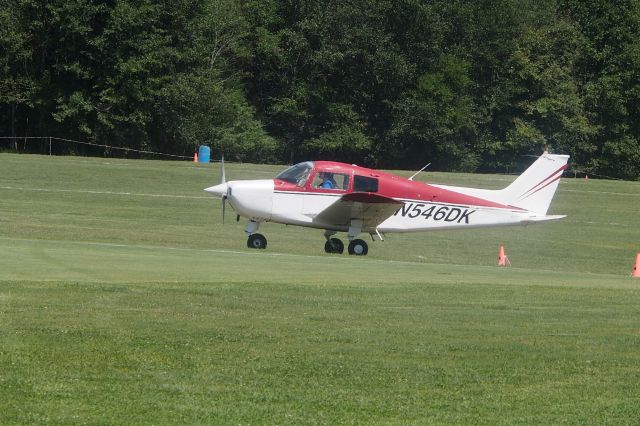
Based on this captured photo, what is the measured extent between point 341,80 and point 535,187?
158 feet

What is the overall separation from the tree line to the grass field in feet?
143

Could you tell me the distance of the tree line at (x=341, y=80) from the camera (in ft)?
210

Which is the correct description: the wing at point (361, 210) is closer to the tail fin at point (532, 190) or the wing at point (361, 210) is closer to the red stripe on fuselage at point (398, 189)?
the red stripe on fuselage at point (398, 189)

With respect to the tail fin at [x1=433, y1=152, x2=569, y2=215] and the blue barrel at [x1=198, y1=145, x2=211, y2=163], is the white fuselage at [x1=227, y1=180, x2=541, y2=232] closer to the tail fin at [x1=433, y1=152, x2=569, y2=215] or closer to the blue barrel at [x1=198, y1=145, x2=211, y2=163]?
the tail fin at [x1=433, y1=152, x2=569, y2=215]

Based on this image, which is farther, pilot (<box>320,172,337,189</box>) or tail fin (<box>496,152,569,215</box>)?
tail fin (<box>496,152,569,215</box>)

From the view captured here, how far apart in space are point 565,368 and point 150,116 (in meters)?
56.1

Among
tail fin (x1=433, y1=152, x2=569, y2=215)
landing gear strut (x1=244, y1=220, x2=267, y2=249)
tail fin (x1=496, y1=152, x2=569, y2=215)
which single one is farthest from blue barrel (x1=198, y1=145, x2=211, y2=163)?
landing gear strut (x1=244, y1=220, x2=267, y2=249)

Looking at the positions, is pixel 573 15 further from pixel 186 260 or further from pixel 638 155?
pixel 186 260

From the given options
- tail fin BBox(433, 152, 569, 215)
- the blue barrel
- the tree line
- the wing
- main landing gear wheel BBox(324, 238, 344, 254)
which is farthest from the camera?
the tree line

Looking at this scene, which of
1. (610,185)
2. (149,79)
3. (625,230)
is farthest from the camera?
(149,79)

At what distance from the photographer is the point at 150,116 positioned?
213 feet

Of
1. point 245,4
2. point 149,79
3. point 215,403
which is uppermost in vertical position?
point 245,4

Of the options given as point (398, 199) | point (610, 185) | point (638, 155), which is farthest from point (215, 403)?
point (638, 155)

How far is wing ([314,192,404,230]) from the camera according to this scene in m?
25.0
